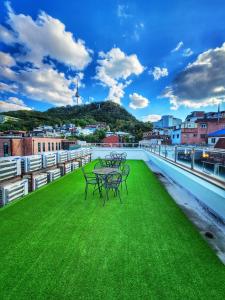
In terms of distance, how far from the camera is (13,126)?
39.4 metres

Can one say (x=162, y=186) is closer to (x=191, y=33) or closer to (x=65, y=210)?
(x=65, y=210)

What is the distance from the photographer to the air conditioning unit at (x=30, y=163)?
13.6 ft

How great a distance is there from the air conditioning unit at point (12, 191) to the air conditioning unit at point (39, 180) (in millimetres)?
374

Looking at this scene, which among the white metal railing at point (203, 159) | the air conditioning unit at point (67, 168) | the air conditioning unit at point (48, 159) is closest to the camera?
the white metal railing at point (203, 159)

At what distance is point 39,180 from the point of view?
4512 mm

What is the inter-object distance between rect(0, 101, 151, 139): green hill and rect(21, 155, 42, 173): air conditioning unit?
35.5 m

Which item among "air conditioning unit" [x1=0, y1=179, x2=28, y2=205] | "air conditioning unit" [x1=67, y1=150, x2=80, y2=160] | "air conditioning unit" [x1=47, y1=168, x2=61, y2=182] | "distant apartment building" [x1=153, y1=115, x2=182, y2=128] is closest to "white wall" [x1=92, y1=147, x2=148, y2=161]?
"air conditioning unit" [x1=67, y1=150, x2=80, y2=160]

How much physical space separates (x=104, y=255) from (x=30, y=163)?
3.34 meters

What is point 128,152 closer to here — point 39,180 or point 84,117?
point 39,180

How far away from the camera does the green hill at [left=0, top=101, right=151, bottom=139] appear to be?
136ft

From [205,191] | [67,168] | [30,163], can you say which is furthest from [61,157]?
[205,191]

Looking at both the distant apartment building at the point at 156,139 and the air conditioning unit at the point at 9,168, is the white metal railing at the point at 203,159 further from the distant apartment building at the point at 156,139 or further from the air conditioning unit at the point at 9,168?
the air conditioning unit at the point at 9,168

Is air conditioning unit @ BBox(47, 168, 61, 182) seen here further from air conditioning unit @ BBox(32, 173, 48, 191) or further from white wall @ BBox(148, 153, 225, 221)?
white wall @ BBox(148, 153, 225, 221)

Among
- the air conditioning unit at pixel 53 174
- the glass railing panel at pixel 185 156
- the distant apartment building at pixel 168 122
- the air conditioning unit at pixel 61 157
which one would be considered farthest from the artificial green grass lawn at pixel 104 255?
the distant apartment building at pixel 168 122
